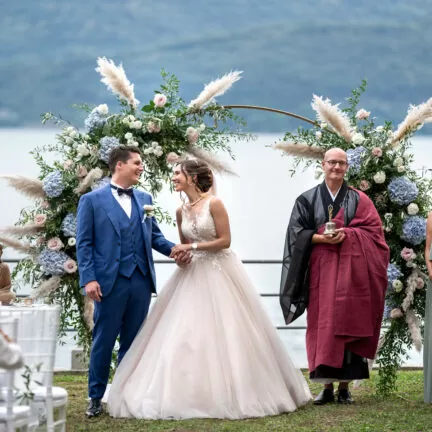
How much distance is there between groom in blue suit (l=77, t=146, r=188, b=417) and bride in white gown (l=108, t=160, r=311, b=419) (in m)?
0.13

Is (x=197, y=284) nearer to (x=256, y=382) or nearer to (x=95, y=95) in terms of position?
(x=256, y=382)

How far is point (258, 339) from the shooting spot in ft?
20.9

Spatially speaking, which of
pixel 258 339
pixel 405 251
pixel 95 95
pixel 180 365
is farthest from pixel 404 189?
pixel 95 95

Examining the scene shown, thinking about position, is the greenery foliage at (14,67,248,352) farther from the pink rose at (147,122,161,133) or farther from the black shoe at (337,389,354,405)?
the black shoe at (337,389,354,405)

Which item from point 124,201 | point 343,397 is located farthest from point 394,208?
point 124,201

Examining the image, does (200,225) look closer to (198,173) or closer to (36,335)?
(198,173)

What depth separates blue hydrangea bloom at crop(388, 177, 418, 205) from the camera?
743cm

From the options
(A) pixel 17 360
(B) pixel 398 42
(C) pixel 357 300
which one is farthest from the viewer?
(B) pixel 398 42

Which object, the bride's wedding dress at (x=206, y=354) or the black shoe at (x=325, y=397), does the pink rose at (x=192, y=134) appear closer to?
the bride's wedding dress at (x=206, y=354)

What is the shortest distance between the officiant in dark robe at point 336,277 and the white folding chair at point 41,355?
2.29 m

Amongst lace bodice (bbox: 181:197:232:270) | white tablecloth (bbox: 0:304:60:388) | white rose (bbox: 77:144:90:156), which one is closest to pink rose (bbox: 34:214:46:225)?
white rose (bbox: 77:144:90:156)

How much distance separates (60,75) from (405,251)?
18191mm

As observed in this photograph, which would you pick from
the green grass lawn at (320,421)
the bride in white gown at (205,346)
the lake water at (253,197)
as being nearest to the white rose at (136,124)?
the bride in white gown at (205,346)

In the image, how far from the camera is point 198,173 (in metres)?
6.61
